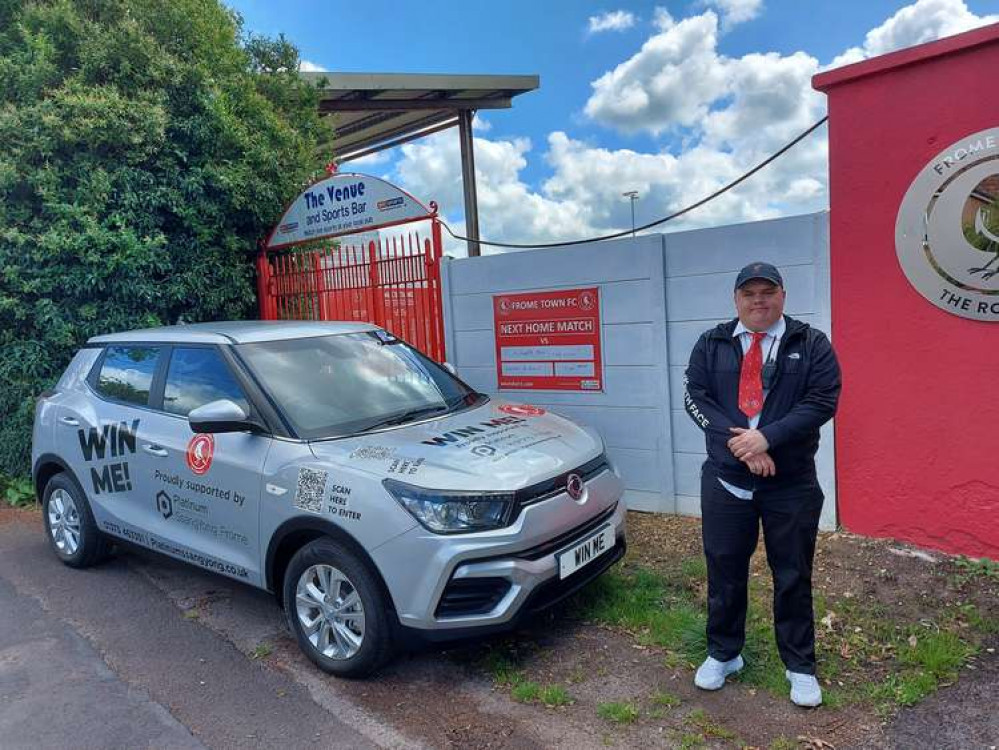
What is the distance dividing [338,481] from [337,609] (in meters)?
0.60

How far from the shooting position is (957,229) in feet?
13.5

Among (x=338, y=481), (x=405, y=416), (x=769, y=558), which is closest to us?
(x=769, y=558)

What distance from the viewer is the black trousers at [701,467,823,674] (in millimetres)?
3033

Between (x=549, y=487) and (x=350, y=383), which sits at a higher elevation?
(x=350, y=383)

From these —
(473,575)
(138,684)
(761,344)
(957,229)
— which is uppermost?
(957,229)

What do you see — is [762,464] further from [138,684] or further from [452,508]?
[138,684]

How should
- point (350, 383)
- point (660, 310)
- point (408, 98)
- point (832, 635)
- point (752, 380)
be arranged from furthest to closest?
point (408, 98)
point (660, 310)
point (350, 383)
point (832, 635)
point (752, 380)

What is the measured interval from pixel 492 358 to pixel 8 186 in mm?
4802

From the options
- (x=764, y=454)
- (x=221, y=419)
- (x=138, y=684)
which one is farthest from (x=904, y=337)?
(x=138, y=684)

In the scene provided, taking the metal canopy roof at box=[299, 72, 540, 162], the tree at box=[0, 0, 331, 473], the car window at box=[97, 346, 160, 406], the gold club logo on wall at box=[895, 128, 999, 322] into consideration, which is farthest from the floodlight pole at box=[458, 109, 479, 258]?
the gold club logo on wall at box=[895, 128, 999, 322]

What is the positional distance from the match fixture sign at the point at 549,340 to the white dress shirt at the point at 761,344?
8.51ft

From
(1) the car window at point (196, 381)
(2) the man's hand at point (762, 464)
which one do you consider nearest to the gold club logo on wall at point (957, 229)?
(2) the man's hand at point (762, 464)

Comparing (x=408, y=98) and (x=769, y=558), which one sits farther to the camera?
(x=408, y=98)

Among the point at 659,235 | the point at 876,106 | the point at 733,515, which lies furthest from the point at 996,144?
the point at 733,515
